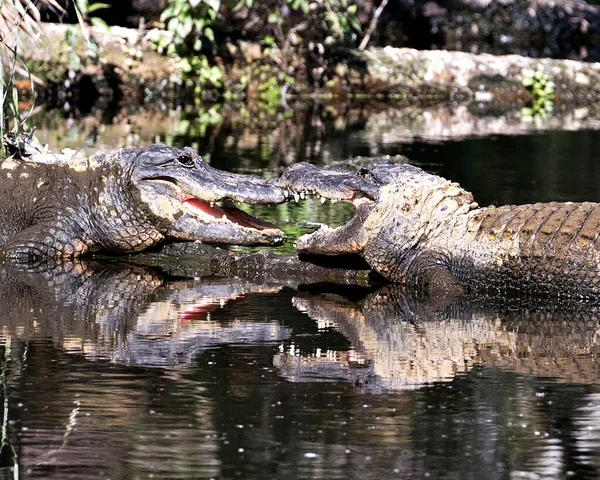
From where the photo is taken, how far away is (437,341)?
24.1 ft

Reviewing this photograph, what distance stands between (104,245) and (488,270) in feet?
9.68

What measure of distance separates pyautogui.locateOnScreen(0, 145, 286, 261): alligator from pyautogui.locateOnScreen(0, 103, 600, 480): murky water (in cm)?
30

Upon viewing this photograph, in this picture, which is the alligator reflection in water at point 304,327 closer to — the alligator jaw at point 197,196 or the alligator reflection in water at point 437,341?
the alligator reflection in water at point 437,341

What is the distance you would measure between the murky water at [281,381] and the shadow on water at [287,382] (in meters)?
0.01

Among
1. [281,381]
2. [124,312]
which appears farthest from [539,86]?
[281,381]

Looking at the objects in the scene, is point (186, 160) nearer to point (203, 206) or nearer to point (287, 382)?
point (203, 206)

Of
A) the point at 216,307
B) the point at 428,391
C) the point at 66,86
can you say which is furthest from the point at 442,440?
the point at 66,86

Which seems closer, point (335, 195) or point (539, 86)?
point (335, 195)

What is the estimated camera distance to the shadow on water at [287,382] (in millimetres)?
5164

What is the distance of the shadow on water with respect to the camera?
203 inches

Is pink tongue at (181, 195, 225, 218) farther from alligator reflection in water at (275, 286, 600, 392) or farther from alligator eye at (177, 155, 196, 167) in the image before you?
alligator reflection in water at (275, 286, 600, 392)

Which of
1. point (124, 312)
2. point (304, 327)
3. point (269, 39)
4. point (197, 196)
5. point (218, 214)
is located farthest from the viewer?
point (269, 39)

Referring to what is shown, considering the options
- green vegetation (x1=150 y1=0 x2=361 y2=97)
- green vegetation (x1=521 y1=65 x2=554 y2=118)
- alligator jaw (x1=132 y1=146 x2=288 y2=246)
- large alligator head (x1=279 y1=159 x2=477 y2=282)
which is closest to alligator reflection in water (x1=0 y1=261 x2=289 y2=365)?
alligator jaw (x1=132 y1=146 x2=288 y2=246)

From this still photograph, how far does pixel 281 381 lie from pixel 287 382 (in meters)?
0.03
